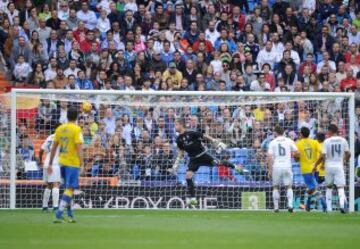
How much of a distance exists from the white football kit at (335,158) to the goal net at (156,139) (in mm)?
1573

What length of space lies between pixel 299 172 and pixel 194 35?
262 inches

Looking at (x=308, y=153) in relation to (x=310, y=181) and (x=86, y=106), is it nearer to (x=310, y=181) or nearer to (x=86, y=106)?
(x=310, y=181)

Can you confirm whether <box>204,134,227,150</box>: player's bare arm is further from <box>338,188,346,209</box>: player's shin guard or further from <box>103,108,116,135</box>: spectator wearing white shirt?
<box>338,188,346,209</box>: player's shin guard

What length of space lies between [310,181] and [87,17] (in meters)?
9.64

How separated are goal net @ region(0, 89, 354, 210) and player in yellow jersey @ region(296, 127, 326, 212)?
131 centimetres

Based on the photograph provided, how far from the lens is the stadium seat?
98.0ft

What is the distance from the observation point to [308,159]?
91.1 ft

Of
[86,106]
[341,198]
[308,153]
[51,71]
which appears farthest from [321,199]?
[51,71]

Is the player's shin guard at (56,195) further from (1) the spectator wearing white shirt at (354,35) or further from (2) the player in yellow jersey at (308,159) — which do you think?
(1) the spectator wearing white shirt at (354,35)

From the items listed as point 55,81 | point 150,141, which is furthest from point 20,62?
point 150,141

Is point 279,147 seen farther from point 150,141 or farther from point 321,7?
point 321,7

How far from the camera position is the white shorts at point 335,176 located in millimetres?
27172

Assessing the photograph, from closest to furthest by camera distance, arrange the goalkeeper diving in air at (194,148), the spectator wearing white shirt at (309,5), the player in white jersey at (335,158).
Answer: the player in white jersey at (335,158), the goalkeeper diving in air at (194,148), the spectator wearing white shirt at (309,5)

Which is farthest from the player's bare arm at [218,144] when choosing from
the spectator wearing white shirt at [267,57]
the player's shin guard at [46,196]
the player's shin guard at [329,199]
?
the spectator wearing white shirt at [267,57]
